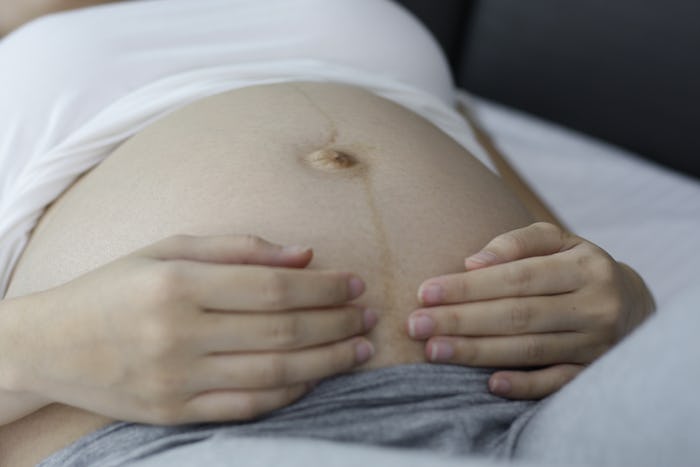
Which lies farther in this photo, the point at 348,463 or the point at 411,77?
the point at 411,77

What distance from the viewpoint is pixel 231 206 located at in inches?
27.8

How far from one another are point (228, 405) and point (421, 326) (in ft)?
0.55

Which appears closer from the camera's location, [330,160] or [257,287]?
[257,287]

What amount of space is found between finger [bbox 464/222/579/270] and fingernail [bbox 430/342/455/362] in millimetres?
82

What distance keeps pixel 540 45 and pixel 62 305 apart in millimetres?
1374

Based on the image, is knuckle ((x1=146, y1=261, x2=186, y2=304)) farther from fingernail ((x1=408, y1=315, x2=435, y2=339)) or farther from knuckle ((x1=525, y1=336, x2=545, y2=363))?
knuckle ((x1=525, y1=336, x2=545, y2=363))

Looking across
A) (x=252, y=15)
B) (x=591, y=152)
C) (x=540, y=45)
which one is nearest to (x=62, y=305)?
(x=252, y=15)

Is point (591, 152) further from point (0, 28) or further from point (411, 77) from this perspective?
point (0, 28)

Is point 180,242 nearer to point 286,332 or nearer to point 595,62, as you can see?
point 286,332

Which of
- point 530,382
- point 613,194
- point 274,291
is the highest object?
point 274,291

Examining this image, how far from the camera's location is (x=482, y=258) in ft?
2.18

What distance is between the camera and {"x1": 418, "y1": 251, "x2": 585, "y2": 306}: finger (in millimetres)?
636

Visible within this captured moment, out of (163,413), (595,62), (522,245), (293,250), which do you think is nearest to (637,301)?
(522,245)

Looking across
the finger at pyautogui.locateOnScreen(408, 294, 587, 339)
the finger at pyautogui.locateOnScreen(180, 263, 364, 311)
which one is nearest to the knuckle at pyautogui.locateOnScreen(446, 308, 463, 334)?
the finger at pyautogui.locateOnScreen(408, 294, 587, 339)
